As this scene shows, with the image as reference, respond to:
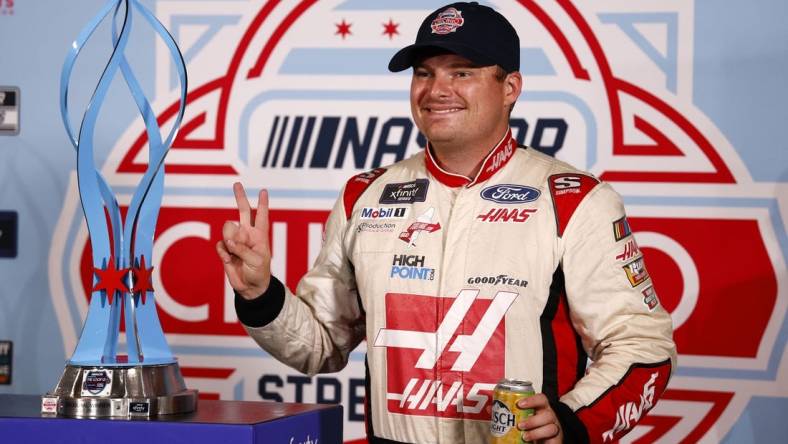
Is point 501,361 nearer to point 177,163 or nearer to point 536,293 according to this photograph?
point 536,293

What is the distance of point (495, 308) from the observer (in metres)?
1.61

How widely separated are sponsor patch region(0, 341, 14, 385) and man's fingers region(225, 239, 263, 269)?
1429 millimetres

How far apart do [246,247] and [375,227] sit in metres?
0.27

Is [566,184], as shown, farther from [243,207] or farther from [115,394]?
[115,394]

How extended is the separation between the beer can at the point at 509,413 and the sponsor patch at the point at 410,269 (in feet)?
1.15

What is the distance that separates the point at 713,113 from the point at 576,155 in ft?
1.10

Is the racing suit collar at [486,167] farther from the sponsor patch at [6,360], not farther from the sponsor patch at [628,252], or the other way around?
the sponsor patch at [6,360]

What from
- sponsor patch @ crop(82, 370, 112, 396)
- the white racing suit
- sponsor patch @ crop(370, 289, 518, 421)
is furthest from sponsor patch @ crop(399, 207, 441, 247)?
sponsor patch @ crop(82, 370, 112, 396)

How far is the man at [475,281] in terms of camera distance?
1.58m

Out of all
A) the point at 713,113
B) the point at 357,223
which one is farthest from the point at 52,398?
the point at 713,113

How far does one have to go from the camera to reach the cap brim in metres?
1.65

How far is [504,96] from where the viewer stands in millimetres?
1754

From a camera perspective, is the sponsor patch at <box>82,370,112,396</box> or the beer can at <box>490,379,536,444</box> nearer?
the beer can at <box>490,379,536,444</box>

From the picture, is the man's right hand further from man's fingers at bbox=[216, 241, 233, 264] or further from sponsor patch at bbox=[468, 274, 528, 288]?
sponsor patch at bbox=[468, 274, 528, 288]
